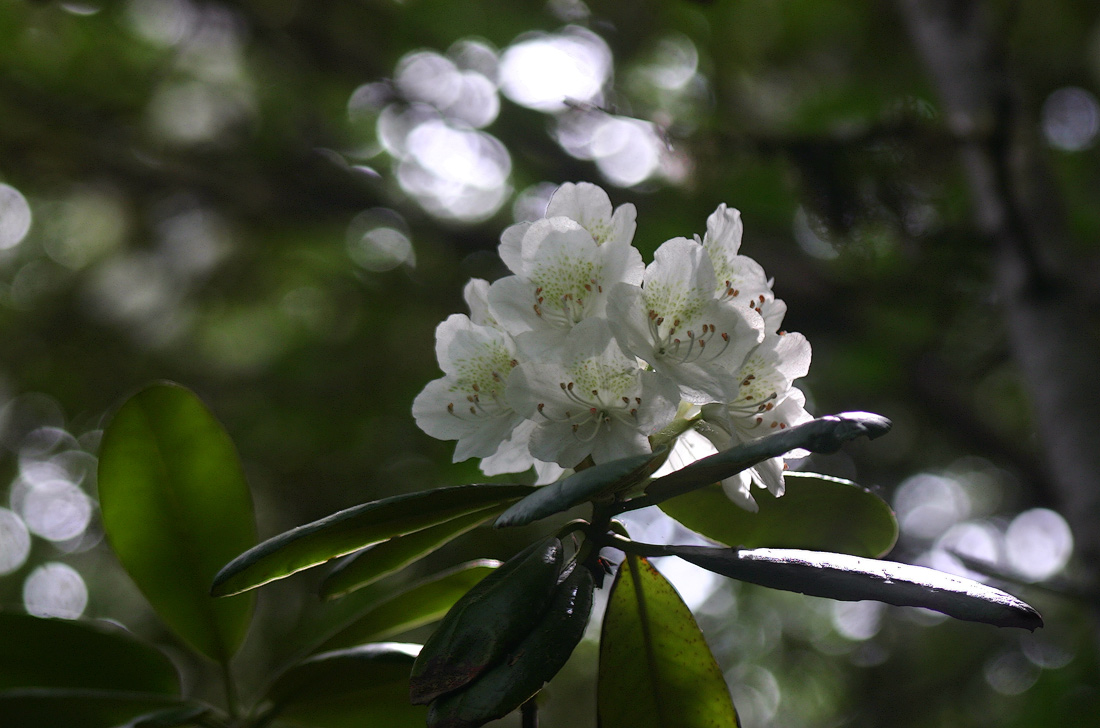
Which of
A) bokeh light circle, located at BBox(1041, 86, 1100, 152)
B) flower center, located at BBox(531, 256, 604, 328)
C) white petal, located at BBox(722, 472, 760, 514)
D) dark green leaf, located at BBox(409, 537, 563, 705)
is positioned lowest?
dark green leaf, located at BBox(409, 537, 563, 705)

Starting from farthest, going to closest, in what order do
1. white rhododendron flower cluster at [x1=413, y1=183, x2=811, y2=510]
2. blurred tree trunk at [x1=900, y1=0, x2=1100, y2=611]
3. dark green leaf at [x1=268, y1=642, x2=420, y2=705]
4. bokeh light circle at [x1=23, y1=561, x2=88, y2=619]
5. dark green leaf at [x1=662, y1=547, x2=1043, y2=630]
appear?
bokeh light circle at [x1=23, y1=561, x2=88, y2=619] < blurred tree trunk at [x1=900, y1=0, x2=1100, y2=611] < dark green leaf at [x1=268, y1=642, x2=420, y2=705] < white rhododendron flower cluster at [x1=413, y1=183, x2=811, y2=510] < dark green leaf at [x1=662, y1=547, x2=1043, y2=630]

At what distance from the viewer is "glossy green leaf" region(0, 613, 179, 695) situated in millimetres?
945

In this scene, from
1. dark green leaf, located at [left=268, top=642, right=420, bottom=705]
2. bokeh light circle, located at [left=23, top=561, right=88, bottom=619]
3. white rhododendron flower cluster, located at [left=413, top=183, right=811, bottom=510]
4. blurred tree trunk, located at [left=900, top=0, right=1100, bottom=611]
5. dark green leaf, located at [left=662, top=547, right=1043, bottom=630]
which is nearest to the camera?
dark green leaf, located at [left=662, top=547, right=1043, bottom=630]

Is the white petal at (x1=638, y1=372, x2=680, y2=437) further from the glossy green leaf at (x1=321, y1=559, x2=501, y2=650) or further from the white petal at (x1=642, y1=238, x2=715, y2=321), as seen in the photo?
the glossy green leaf at (x1=321, y1=559, x2=501, y2=650)

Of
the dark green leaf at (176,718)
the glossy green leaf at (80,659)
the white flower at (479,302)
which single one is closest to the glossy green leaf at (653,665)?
the white flower at (479,302)

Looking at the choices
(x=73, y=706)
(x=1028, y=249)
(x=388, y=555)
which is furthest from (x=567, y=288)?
(x=1028, y=249)

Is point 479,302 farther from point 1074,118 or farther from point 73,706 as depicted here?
point 1074,118

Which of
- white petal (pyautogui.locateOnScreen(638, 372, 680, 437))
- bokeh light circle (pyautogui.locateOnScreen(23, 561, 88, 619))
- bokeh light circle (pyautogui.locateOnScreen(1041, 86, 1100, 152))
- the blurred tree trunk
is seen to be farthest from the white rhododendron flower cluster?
bokeh light circle (pyautogui.locateOnScreen(1041, 86, 1100, 152))

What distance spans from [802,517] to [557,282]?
0.36m

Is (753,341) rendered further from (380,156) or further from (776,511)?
(380,156)

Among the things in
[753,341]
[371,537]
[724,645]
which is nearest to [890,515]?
[753,341]

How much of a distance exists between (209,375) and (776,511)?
142 inches

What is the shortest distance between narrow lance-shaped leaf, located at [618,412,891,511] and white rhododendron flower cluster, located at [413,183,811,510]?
0.37 ft

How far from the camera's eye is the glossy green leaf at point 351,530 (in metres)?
0.66
